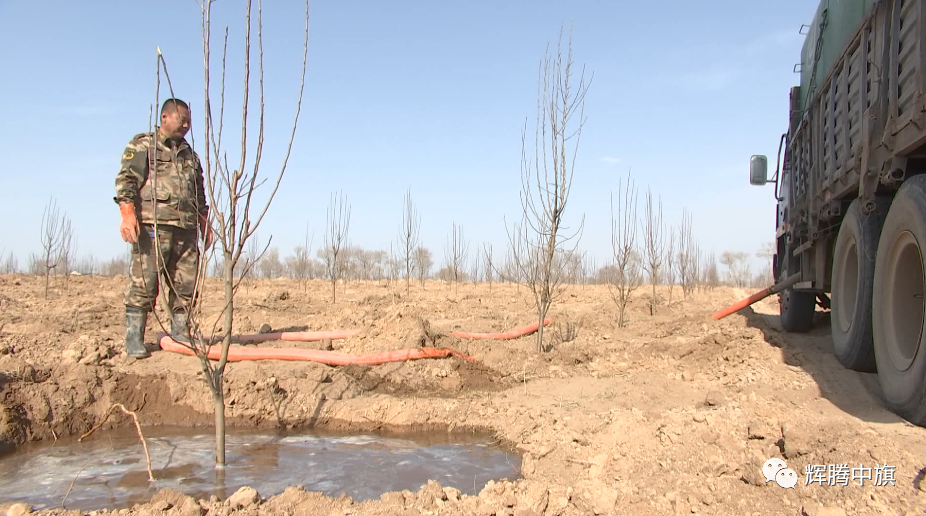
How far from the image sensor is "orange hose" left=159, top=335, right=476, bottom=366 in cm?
571

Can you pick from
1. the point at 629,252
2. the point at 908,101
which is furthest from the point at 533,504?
the point at 629,252

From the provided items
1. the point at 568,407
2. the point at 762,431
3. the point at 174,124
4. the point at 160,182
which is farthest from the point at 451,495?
the point at 160,182

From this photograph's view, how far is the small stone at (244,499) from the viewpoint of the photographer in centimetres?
Result: 269

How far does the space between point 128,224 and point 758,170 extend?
7150mm

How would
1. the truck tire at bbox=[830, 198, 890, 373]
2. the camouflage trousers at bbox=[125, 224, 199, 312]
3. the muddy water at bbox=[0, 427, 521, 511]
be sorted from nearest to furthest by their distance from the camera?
the muddy water at bbox=[0, 427, 521, 511], the truck tire at bbox=[830, 198, 890, 373], the camouflage trousers at bbox=[125, 224, 199, 312]

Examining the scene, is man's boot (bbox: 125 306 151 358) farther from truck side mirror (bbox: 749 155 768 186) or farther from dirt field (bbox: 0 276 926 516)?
truck side mirror (bbox: 749 155 768 186)

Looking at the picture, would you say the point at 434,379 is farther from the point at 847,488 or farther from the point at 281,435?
the point at 847,488

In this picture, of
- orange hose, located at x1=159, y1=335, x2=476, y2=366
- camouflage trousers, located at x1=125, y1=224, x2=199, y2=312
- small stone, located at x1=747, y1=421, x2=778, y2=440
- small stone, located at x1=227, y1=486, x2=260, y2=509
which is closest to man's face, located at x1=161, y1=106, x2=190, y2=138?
camouflage trousers, located at x1=125, y1=224, x2=199, y2=312

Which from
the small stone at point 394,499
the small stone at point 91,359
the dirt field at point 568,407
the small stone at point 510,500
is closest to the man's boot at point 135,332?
the dirt field at point 568,407

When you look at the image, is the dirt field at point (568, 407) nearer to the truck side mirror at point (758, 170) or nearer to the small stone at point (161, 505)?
the small stone at point (161, 505)

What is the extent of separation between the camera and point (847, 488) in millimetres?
2666

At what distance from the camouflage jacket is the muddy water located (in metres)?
1.92

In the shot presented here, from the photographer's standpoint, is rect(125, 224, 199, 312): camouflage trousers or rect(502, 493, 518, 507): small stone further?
rect(125, 224, 199, 312): camouflage trousers

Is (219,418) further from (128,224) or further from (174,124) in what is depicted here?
(174,124)
